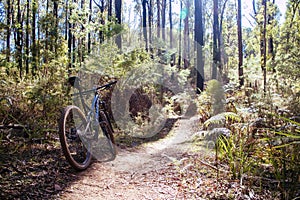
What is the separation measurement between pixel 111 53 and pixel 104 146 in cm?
412

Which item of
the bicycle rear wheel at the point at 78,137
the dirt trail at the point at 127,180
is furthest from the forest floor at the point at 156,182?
the bicycle rear wheel at the point at 78,137

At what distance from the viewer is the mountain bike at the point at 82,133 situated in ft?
9.65

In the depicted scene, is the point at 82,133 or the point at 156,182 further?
the point at 82,133

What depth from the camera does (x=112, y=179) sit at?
308cm

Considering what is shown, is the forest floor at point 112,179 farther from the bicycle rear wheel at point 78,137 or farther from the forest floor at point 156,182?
the bicycle rear wheel at point 78,137

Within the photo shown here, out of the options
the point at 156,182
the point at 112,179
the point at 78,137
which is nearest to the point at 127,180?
the point at 112,179

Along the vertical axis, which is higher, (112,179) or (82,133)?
(82,133)

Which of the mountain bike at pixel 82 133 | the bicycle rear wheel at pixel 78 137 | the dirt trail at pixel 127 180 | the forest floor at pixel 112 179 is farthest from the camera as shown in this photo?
the bicycle rear wheel at pixel 78 137

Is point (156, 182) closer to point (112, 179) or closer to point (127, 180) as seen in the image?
point (127, 180)

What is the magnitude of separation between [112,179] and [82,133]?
2.43 feet

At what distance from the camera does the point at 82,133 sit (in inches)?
133

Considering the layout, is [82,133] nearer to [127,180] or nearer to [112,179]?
[112,179]

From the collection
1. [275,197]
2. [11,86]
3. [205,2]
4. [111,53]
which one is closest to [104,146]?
[11,86]

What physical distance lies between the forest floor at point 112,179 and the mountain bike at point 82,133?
19 centimetres
